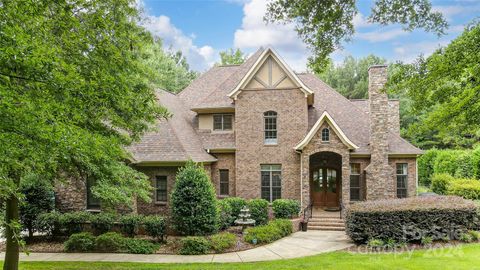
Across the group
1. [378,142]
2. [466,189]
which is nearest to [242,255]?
[378,142]

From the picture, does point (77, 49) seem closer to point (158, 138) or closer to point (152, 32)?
point (152, 32)

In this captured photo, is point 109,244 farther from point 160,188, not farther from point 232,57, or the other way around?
point 232,57

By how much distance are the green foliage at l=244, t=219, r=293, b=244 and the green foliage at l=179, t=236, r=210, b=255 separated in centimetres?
196

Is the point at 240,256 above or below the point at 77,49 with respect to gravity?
below

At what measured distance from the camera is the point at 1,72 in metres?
5.23

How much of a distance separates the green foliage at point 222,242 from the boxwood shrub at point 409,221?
4606 millimetres

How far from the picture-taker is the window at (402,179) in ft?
60.5

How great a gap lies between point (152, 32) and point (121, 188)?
17.6 feet

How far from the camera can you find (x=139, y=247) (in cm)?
1267

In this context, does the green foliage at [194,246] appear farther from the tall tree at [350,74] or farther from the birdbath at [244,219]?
the tall tree at [350,74]

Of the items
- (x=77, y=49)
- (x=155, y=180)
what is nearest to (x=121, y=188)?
(x=77, y=49)

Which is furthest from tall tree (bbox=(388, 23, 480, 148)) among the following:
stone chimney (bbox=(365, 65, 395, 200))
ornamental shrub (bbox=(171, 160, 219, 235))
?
stone chimney (bbox=(365, 65, 395, 200))

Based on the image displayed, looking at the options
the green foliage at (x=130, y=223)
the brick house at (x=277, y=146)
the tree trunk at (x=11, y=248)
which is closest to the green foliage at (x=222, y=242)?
the green foliage at (x=130, y=223)

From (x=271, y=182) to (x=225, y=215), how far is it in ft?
13.0
